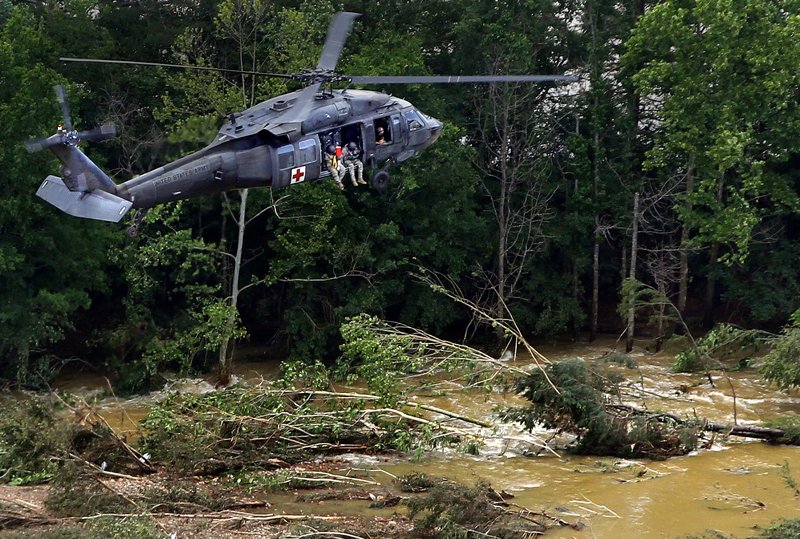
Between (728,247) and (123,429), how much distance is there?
18369mm

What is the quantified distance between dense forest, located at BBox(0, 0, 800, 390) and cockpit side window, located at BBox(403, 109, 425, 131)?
303 inches

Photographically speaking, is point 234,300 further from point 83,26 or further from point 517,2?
point 517,2

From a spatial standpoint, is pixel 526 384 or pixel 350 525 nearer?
pixel 350 525

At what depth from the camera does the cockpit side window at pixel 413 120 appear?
17.4 meters

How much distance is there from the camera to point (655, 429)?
17.2 meters

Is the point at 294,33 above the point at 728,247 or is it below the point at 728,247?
above

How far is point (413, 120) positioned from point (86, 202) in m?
5.96

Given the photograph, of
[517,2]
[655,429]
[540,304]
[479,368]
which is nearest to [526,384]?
[479,368]

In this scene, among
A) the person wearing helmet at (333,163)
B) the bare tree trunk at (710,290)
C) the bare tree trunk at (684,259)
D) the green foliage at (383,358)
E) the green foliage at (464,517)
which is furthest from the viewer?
the bare tree trunk at (710,290)

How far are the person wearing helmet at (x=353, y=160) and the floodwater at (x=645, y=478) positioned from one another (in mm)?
4628

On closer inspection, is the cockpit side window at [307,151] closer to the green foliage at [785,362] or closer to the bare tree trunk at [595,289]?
the green foliage at [785,362]

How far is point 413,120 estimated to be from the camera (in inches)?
689

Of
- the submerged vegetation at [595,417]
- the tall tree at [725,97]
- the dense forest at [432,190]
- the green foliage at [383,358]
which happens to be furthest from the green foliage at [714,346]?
the green foliage at [383,358]

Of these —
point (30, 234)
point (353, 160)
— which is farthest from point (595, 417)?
point (30, 234)
